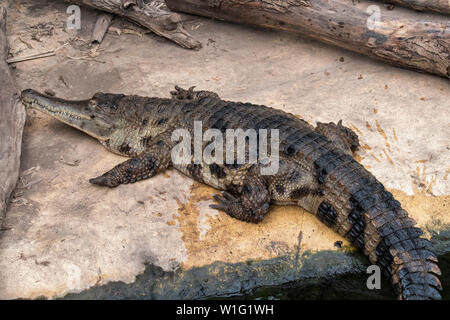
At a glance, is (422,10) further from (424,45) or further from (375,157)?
(375,157)

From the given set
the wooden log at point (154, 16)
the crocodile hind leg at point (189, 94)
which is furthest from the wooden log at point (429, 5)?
the crocodile hind leg at point (189, 94)

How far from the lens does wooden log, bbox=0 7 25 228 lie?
4.59 m

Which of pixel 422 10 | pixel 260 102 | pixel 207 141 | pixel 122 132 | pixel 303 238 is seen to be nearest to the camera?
pixel 303 238

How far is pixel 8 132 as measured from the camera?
16.1ft

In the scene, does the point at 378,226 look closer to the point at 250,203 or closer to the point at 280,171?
the point at 280,171

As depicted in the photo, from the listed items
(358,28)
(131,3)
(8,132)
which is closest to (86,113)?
(8,132)

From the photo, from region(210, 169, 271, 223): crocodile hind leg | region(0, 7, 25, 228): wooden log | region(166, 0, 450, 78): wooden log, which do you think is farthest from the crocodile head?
region(166, 0, 450, 78): wooden log

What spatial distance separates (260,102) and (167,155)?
1.47m

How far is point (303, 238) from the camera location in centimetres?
438

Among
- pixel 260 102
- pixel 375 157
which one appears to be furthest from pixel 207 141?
pixel 375 157

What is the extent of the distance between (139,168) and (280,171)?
1.36 metres

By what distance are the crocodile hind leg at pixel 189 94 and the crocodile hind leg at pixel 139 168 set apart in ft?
3.32

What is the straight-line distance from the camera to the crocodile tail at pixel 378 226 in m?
3.79

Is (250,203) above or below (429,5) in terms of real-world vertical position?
below
